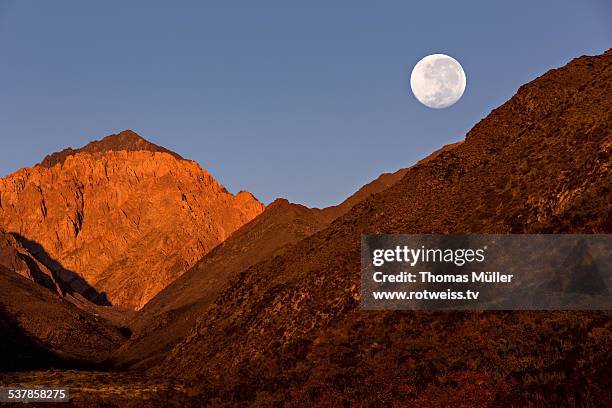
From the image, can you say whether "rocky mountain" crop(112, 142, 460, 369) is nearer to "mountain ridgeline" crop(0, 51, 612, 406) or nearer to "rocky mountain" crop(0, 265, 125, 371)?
"mountain ridgeline" crop(0, 51, 612, 406)

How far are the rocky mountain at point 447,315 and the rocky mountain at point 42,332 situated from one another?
48.1 meters

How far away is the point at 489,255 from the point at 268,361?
15.0 m

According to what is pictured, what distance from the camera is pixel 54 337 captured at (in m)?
131

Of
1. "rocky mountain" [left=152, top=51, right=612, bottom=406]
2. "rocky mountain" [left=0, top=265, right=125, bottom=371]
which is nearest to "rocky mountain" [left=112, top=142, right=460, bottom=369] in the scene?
"rocky mountain" [left=0, top=265, right=125, bottom=371]

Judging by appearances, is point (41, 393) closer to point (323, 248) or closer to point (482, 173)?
point (323, 248)

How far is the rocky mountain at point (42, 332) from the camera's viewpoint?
10500 cm

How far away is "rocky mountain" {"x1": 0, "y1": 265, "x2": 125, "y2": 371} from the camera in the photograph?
10500 cm

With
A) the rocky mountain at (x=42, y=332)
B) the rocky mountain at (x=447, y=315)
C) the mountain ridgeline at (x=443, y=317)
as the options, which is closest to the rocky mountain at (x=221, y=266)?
the mountain ridgeline at (x=443, y=317)

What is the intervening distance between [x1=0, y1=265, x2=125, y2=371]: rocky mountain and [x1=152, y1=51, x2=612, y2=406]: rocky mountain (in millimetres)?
48111

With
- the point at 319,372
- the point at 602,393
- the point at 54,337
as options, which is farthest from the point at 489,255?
the point at 54,337

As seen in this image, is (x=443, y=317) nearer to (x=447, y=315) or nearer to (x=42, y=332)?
(x=447, y=315)

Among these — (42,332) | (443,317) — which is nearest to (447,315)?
(443,317)

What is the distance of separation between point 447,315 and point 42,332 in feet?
372

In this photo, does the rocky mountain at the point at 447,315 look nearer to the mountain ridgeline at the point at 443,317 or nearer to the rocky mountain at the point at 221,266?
the mountain ridgeline at the point at 443,317
